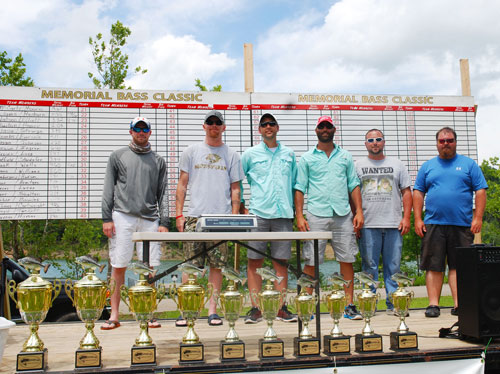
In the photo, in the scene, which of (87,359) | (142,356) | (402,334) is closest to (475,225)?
(402,334)

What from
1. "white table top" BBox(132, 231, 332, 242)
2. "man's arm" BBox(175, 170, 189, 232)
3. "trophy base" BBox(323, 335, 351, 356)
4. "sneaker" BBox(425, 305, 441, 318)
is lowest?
"sneaker" BBox(425, 305, 441, 318)

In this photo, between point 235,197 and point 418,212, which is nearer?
point 235,197

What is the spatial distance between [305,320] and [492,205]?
1486 centimetres

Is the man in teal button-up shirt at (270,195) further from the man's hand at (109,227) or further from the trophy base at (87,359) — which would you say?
the trophy base at (87,359)

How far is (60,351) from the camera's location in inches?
118

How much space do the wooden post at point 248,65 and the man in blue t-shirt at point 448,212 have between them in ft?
7.44

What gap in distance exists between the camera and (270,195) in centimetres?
405

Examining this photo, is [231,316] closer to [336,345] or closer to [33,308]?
[336,345]

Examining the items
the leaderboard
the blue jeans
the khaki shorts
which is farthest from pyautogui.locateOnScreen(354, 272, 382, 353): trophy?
the leaderboard

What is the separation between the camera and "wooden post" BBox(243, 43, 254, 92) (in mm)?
5539

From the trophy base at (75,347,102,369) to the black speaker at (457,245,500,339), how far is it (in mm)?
2197

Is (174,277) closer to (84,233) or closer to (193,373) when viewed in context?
(193,373)

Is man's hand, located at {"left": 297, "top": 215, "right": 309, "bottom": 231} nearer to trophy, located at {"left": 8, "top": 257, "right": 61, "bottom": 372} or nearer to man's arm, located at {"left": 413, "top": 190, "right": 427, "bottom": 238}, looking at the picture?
man's arm, located at {"left": 413, "top": 190, "right": 427, "bottom": 238}

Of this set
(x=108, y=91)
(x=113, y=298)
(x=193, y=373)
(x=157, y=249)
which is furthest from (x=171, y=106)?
(x=193, y=373)
